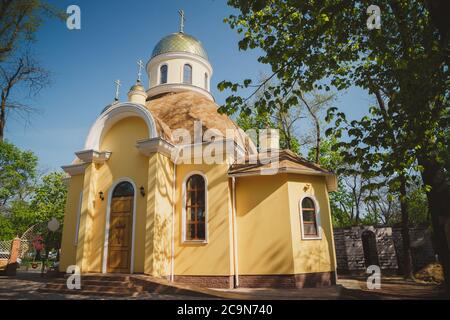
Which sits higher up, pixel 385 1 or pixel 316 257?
pixel 385 1

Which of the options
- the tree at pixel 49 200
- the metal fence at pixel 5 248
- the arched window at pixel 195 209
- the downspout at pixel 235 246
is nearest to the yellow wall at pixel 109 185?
the arched window at pixel 195 209

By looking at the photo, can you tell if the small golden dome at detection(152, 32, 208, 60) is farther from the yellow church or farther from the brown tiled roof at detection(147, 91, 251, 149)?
the yellow church

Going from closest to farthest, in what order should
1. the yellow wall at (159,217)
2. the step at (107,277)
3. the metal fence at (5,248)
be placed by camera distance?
1. the step at (107,277)
2. the yellow wall at (159,217)
3. the metal fence at (5,248)

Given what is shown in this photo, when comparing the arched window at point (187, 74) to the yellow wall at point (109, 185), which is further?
the arched window at point (187, 74)

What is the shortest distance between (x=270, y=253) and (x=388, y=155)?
19.1 feet

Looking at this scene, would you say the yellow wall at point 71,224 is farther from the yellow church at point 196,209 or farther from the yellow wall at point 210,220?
the yellow wall at point 210,220

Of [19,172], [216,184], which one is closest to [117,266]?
[216,184]

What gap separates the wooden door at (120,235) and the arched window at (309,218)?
6.33 m

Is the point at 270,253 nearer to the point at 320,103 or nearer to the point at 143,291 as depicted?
the point at 143,291

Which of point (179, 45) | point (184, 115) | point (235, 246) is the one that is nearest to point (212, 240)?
point (235, 246)

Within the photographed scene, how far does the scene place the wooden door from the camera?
10461mm

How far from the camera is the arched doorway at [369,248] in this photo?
17359 millimetres

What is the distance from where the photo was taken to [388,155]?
6.17 metres

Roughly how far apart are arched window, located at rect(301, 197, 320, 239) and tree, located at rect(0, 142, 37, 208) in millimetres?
32735
